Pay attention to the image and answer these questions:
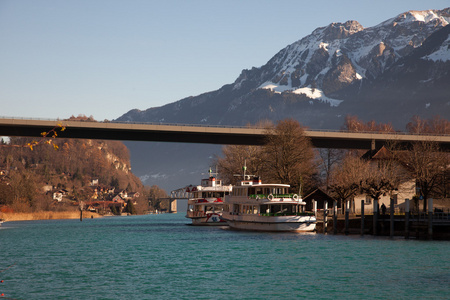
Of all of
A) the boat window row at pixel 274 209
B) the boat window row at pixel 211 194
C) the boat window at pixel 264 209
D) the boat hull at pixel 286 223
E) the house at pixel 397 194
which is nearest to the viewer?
the boat hull at pixel 286 223

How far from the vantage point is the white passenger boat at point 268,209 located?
69.6m

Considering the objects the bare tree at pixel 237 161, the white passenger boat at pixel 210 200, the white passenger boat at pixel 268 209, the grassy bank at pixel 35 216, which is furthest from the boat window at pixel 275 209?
the grassy bank at pixel 35 216

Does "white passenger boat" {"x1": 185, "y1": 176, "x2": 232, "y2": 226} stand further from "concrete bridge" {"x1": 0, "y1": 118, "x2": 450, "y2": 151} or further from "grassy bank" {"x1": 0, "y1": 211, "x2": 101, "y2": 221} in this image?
"grassy bank" {"x1": 0, "y1": 211, "x2": 101, "y2": 221}

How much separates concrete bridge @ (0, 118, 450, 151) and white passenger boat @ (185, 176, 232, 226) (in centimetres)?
1094

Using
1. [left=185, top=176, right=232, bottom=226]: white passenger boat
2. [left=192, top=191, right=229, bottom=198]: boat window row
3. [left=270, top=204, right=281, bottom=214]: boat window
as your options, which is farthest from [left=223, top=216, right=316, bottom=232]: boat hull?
[left=192, top=191, right=229, bottom=198]: boat window row

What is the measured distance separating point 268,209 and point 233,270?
113 ft

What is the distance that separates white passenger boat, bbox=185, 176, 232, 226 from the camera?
9756 centimetres

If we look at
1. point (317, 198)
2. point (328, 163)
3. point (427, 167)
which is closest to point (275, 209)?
point (317, 198)

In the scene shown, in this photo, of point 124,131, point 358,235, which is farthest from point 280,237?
point 124,131

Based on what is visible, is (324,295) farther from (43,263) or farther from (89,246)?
(89,246)

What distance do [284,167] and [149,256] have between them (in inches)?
1798

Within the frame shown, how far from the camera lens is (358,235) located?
65.2 meters

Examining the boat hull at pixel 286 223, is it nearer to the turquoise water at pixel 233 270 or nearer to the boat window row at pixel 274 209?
the boat window row at pixel 274 209

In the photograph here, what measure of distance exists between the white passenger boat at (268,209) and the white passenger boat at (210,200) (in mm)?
16314
